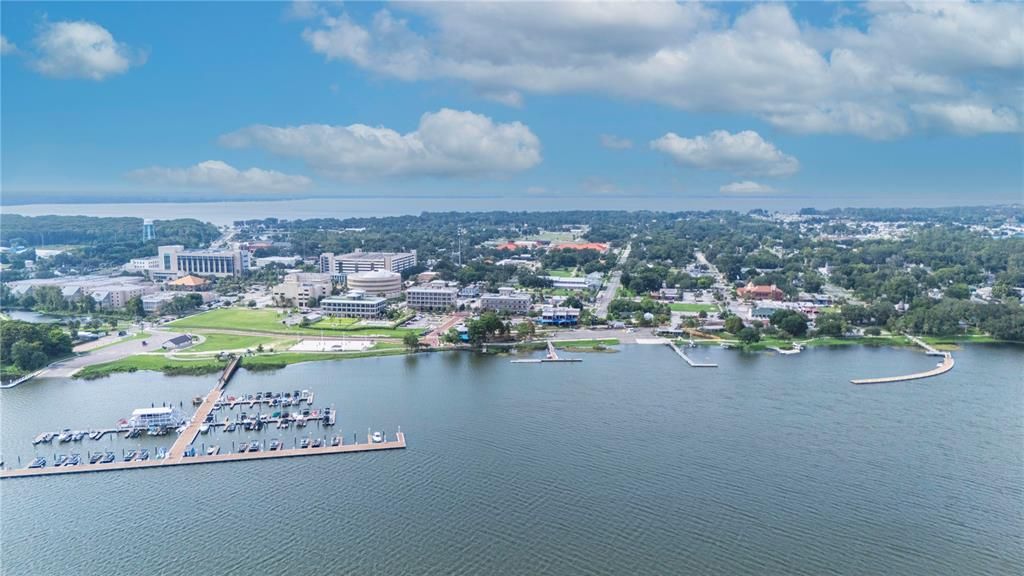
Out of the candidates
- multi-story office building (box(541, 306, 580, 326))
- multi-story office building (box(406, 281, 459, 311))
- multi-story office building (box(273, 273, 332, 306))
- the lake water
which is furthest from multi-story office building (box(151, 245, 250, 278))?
the lake water

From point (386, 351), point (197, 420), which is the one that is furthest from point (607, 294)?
point (197, 420)

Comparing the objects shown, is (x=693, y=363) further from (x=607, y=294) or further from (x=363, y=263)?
(x=363, y=263)

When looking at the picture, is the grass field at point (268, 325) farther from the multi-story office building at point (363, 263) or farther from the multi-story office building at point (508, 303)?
the multi-story office building at point (363, 263)

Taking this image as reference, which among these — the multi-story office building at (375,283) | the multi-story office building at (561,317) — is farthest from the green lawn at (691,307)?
the multi-story office building at (375,283)

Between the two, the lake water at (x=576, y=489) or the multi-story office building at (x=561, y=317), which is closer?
the lake water at (x=576, y=489)

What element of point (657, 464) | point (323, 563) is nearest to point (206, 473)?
point (323, 563)

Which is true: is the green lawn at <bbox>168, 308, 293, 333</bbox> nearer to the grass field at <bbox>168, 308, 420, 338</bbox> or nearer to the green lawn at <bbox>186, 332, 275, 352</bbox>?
the grass field at <bbox>168, 308, 420, 338</bbox>

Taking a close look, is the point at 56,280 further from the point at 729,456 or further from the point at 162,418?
the point at 729,456
